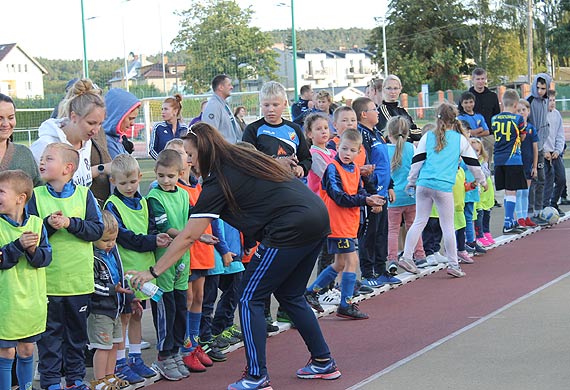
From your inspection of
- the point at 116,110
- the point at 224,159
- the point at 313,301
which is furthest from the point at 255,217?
the point at 313,301

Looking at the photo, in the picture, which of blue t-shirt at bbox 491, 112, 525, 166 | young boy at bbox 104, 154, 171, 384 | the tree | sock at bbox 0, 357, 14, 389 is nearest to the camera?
sock at bbox 0, 357, 14, 389

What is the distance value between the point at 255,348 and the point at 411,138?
5951mm

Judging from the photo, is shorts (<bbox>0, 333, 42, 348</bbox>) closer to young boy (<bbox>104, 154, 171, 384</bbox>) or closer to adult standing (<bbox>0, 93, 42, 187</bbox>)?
young boy (<bbox>104, 154, 171, 384</bbox>)

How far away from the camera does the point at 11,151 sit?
6109 mm

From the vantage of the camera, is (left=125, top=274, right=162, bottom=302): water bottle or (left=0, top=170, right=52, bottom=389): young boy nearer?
(left=0, top=170, right=52, bottom=389): young boy

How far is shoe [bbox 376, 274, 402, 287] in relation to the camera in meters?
9.67

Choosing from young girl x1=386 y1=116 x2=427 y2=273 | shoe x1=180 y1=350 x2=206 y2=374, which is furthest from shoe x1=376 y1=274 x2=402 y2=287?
shoe x1=180 y1=350 x2=206 y2=374

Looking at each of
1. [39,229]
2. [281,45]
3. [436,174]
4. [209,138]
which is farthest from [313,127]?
[281,45]

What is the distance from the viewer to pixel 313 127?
8750mm

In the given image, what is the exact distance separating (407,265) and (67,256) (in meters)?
5.23

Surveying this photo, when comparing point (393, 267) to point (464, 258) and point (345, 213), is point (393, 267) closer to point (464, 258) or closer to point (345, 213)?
point (464, 258)

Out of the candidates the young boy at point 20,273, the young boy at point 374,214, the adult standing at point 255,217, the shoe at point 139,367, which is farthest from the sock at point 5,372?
the young boy at point 374,214

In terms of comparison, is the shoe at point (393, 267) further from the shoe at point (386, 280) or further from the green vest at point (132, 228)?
the green vest at point (132, 228)

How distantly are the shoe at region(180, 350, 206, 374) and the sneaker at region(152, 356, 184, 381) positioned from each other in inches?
6.0
